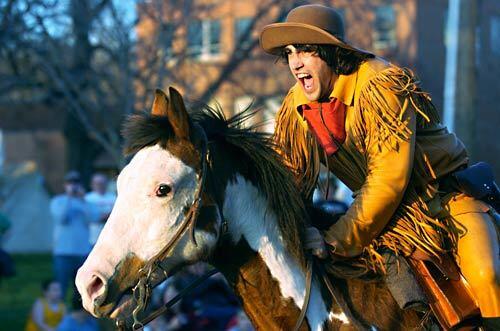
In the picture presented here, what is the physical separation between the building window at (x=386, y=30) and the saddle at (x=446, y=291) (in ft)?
59.3

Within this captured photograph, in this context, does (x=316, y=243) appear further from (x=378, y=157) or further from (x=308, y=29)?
(x=308, y=29)

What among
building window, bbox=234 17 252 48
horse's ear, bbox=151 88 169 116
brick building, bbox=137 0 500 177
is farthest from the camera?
building window, bbox=234 17 252 48

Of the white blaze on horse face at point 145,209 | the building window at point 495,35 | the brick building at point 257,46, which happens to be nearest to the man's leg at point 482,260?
the white blaze on horse face at point 145,209

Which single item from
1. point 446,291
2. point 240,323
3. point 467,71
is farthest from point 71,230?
point 446,291

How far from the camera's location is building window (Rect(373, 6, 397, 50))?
2250 centimetres

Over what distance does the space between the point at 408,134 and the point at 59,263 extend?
8.32 m

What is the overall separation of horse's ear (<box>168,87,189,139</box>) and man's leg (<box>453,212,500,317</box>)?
1.25 metres

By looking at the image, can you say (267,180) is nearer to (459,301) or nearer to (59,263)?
(459,301)

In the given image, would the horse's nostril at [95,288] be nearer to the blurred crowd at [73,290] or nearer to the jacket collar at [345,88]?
the jacket collar at [345,88]

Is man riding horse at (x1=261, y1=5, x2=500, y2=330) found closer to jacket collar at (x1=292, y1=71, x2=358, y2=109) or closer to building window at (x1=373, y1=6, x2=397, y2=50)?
jacket collar at (x1=292, y1=71, x2=358, y2=109)

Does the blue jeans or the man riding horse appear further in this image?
the blue jeans

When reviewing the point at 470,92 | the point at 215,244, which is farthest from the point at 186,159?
the point at 470,92

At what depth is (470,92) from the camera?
1019cm

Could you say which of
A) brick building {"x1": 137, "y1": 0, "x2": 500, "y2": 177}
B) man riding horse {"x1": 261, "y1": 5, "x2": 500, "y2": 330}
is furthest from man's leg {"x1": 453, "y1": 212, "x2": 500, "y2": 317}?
brick building {"x1": 137, "y1": 0, "x2": 500, "y2": 177}
